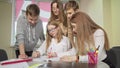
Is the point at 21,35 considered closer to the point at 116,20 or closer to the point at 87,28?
the point at 87,28

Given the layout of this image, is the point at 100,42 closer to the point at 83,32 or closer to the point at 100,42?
the point at 100,42

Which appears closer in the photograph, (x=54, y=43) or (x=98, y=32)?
(x=98, y=32)

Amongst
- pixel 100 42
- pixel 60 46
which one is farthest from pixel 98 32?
pixel 60 46

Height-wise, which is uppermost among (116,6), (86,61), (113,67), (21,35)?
(116,6)

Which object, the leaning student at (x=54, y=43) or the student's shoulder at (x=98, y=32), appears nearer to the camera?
the student's shoulder at (x=98, y=32)

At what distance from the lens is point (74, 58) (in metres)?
1.44

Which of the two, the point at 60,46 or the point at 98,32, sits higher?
the point at 98,32

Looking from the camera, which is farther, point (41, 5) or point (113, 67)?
point (41, 5)

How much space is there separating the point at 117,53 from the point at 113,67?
13 centimetres

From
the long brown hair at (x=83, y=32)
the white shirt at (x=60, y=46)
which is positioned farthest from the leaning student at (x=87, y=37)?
the white shirt at (x=60, y=46)

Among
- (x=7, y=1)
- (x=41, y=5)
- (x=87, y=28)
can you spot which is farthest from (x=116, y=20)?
(x=87, y=28)

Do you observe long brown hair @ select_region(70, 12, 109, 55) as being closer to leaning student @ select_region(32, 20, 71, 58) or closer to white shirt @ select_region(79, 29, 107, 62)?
white shirt @ select_region(79, 29, 107, 62)

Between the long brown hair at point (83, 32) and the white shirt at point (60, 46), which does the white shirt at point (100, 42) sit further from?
the white shirt at point (60, 46)

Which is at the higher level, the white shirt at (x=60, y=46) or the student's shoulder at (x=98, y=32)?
the student's shoulder at (x=98, y=32)
